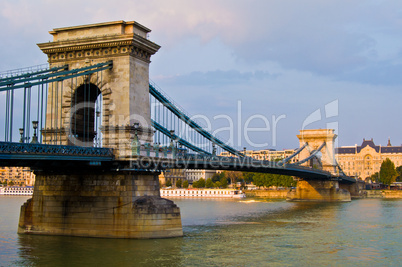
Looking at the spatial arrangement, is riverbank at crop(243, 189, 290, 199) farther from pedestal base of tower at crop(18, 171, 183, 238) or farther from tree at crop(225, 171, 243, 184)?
pedestal base of tower at crop(18, 171, 183, 238)

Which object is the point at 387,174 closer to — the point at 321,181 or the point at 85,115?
the point at 321,181

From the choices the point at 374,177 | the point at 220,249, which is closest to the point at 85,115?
the point at 220,249

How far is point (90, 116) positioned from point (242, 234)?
13121 millimetres

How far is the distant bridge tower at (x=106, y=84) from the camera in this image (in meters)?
31.3

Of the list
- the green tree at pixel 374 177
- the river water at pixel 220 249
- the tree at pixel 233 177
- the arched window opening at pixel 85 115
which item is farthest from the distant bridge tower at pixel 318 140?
the arched window opening at pixel 85 115

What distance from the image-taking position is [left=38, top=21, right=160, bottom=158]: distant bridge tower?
103 feet

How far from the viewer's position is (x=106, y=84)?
1259 inches

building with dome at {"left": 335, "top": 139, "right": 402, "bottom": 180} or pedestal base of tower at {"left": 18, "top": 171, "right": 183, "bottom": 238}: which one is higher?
building with dome at {"left": 335, "top": 139, "right": 402, "bottom": 180}

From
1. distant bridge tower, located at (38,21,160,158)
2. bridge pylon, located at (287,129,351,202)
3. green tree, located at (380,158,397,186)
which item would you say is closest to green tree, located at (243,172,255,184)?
green tree, located at (380,158,397,186)

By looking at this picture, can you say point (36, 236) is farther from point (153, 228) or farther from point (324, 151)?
point (324, 151)

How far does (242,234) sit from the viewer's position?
116 ft

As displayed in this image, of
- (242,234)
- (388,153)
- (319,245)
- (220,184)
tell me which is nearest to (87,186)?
(242,234)

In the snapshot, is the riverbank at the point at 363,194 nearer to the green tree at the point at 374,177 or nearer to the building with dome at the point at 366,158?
the green tree at the point at 374,177

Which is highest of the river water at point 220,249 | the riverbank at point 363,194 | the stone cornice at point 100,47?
the stone cornice at point 100,47
